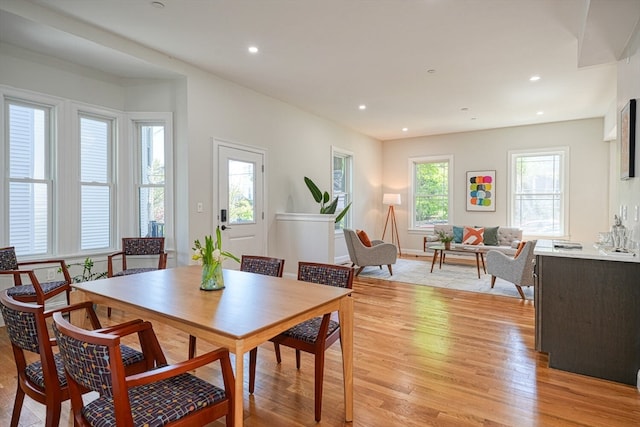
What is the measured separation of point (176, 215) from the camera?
4.45 meters

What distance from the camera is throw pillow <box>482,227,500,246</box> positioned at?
7176mm

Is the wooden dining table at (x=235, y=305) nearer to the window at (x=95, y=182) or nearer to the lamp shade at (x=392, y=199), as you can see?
the window at (x=95, y=182)

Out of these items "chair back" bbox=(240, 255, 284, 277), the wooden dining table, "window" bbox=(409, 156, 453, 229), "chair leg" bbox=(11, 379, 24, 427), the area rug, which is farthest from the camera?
"window" bbox=(409, 156, 453, 229)

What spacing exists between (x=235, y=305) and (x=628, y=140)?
11.0 feet

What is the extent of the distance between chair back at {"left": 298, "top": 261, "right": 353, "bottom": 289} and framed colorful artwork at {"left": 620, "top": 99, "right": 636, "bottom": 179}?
2.52 m

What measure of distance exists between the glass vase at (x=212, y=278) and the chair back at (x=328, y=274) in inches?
24.3

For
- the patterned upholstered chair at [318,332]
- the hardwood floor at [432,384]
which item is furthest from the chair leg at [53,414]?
the patterned upholstered chair at [318,332]

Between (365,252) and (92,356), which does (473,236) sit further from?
(92,356)

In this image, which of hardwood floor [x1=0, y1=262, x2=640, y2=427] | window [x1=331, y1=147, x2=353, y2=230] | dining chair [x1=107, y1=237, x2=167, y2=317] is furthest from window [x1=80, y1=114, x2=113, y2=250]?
window [x1=331, y1=147, x2=353, y2=230]

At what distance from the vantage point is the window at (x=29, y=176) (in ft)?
11.8

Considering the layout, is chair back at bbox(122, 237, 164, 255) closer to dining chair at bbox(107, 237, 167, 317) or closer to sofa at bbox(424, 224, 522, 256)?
dining chair at bbox(107, 237, 167, 317)

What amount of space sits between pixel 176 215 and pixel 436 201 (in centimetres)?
617

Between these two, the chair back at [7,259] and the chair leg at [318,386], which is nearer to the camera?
the chair leg at [318,386]

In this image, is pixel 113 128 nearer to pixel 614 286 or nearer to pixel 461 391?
pixel 461 391
